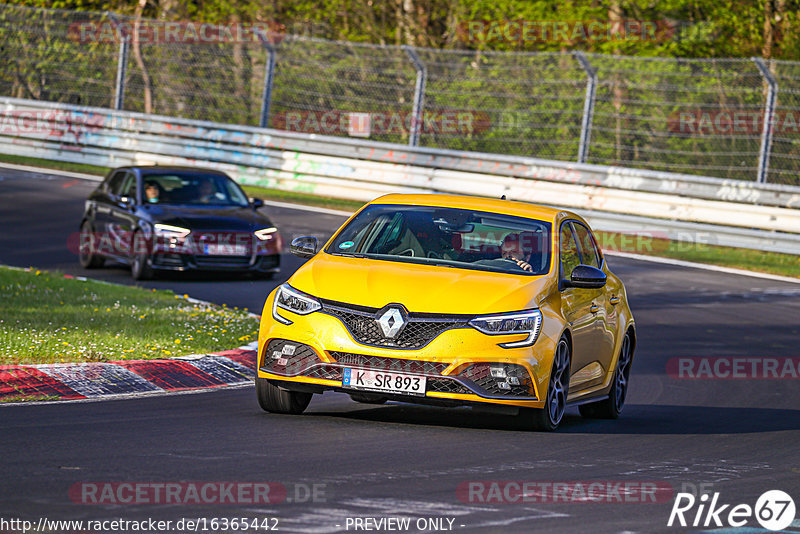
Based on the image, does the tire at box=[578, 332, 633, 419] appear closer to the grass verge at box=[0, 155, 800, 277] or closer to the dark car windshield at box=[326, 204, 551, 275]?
the dark car windshield at box=[326, 204, 551, 275]

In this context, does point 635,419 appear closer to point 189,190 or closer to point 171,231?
point 171,231

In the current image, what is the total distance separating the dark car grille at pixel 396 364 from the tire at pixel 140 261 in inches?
388

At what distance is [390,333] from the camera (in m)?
9.03

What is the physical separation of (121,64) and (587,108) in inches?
406

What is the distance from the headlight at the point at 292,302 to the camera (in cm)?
933

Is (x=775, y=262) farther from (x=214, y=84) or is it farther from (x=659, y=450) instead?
(x=659, y=450)

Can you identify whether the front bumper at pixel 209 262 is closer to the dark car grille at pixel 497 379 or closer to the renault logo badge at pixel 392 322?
the renault logo badge at pixel 392 322

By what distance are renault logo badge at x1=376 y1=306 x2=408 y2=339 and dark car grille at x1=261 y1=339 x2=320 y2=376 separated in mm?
486

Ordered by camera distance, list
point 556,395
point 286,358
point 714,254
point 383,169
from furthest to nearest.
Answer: point 383,169
point 714,254
point 556,395
point 286,358

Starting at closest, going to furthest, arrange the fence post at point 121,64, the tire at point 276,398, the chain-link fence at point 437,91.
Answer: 1. the tire at point 276,398
2. the chain-link fence at point 437,91
3. the fence post at point 121,64

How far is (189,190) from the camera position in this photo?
64.7 feet

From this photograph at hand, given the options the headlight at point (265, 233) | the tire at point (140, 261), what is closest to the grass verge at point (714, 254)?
the headlight at point (265, 233)

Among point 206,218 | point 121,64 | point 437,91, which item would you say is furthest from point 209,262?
point 121,64

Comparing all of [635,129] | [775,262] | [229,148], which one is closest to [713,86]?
[635,129]
